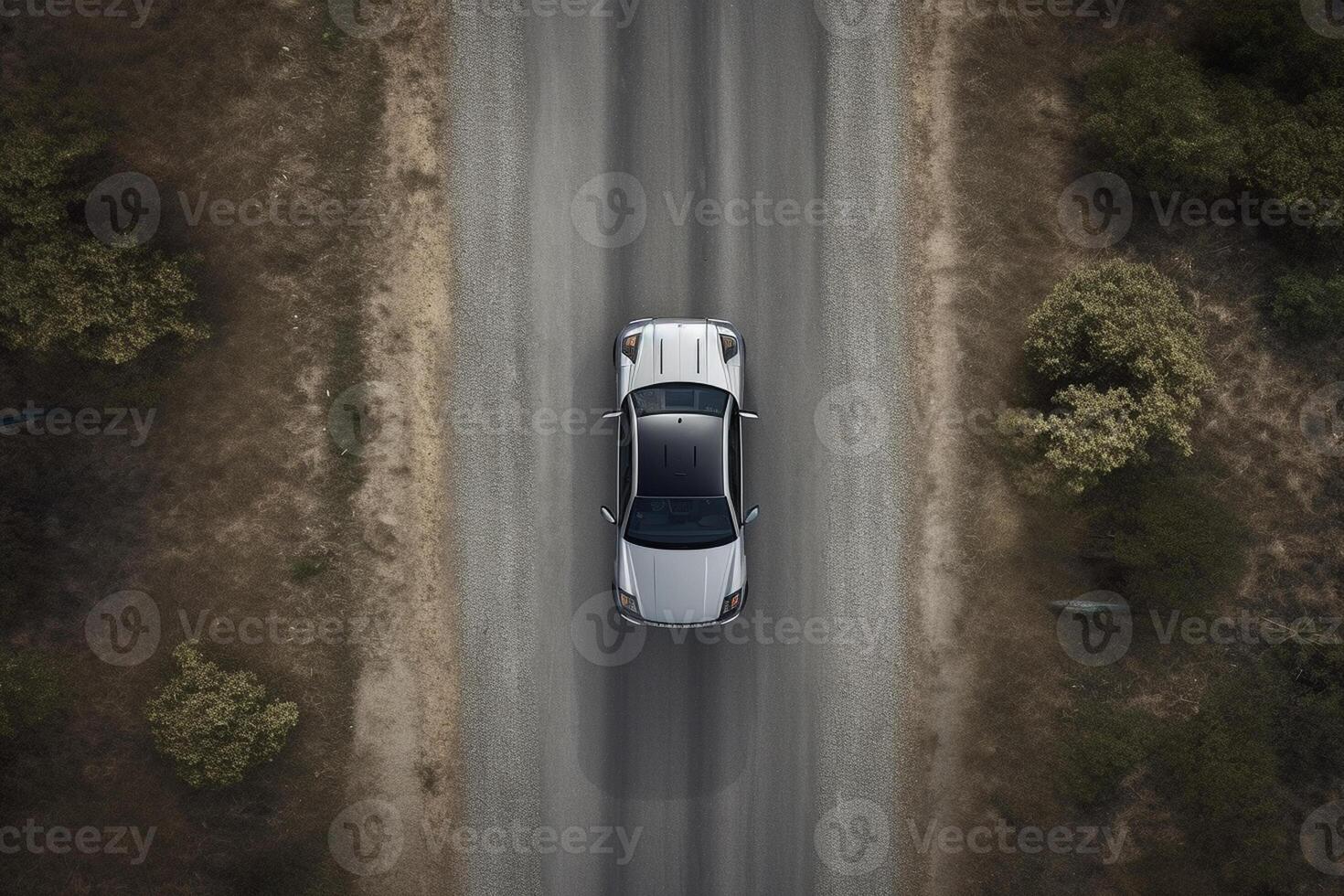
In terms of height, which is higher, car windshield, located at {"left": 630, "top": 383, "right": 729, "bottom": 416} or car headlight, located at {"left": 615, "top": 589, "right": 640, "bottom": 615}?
car windshield, located at {"left": 630, "top": 383, "right": 729, "bottom": 416}

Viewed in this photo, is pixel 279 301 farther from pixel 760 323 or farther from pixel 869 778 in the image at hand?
pixel 869 778

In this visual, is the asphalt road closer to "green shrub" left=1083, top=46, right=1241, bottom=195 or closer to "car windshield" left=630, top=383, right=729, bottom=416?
"car windshield" left=630, top=383, right=729, bottom=416

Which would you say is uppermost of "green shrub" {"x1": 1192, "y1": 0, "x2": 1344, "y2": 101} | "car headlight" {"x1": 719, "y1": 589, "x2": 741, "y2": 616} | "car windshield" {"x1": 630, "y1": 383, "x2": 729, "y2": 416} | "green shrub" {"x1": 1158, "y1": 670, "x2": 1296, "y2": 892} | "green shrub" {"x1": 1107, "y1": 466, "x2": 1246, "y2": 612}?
"green shrub" {"x1": 1192, "y1": 0, "x2": 1344, "y2": 101}

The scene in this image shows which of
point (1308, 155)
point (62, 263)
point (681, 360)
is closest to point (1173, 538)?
point (1308, 155)

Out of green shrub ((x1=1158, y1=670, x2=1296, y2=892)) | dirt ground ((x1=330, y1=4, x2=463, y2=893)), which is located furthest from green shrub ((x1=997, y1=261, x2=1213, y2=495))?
dirt ground ((x1=330, y1=4, x2=463, y2=893))

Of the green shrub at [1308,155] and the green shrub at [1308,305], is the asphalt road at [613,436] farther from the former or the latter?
the green shrub at [1308,305]

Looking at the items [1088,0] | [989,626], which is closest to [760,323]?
[989,626]

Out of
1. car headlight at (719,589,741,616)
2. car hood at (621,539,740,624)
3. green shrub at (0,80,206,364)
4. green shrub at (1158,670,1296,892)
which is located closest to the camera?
green shrub at (0,80,206,364)
